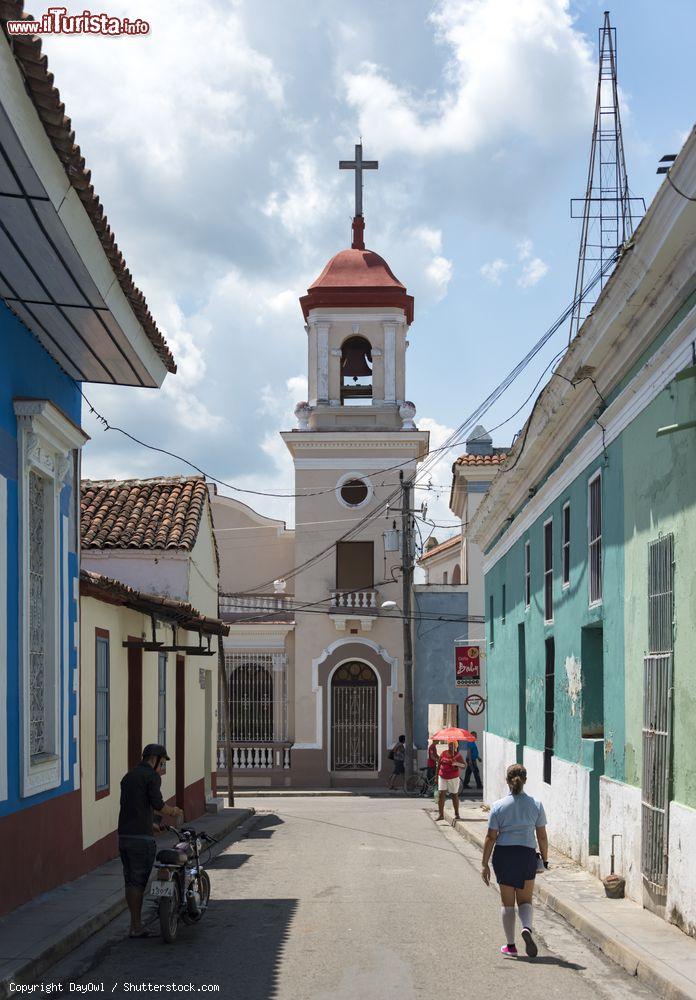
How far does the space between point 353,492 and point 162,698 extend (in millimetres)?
18014

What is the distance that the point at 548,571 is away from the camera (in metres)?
19.3

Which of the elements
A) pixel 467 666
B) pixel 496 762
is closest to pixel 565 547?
pixel 496 762

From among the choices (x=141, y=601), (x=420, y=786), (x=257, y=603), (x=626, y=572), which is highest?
(x=626, y=572)

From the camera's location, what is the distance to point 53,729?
1339 centimetres

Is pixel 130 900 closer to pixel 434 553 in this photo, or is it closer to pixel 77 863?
pixel 77 863

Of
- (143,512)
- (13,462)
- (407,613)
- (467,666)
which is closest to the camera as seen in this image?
(13,462)

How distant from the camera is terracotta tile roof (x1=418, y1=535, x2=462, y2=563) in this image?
45059mm

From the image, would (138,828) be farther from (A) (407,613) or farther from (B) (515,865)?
(A) (407,613)

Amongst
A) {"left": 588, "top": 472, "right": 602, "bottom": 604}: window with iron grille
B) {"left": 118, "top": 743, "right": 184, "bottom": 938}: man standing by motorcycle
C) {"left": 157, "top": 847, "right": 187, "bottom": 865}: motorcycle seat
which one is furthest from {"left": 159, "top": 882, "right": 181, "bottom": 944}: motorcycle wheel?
{"left": 588, "top": 472, "right": 602, "bottom": 604}: window with iron grille

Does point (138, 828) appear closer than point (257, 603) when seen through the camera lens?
Yes

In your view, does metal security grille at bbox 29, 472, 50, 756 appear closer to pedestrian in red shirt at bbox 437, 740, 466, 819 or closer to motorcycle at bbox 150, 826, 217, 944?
motorcycle at bbox 150, 826, 217, 944

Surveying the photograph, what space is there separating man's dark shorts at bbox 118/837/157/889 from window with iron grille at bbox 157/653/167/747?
990cm

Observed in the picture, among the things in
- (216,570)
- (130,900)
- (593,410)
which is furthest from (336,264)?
(130,900)

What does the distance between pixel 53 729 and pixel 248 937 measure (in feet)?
11.0
